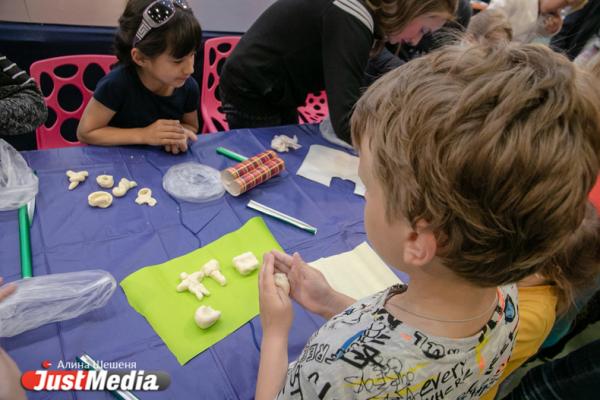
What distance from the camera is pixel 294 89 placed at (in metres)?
1.55

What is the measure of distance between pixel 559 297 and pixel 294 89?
1099mm

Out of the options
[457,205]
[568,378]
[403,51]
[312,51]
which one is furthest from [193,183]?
[403,51]

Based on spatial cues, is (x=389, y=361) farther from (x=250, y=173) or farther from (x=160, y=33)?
(x=160, y=33)

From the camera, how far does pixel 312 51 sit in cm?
140

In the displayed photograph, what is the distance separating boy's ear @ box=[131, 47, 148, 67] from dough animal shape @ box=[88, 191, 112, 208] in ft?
1.58

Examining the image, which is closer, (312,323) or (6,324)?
(6,324)

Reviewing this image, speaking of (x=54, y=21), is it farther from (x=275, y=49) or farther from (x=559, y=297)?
(x=559, y=297)

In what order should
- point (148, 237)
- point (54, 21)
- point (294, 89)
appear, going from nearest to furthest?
point (148, 237), point (294, 89), point (54, 21)

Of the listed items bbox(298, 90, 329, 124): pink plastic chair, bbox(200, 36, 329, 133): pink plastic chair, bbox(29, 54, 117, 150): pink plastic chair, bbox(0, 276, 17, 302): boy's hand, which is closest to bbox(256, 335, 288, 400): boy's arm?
bbox(0, 276, 17, 302): boy's hand

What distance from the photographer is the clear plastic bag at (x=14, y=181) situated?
3.23 feet

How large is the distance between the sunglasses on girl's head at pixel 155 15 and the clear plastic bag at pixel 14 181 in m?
0.49

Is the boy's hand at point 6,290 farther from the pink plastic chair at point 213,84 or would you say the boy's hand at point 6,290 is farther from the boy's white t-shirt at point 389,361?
the pink plastic chair at point 213,84

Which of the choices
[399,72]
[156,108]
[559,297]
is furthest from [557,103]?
[156,108]

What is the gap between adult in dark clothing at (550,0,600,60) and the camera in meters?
2.56
